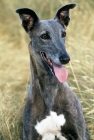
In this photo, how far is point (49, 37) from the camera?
7.71m

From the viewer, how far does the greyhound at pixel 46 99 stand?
25.7 feet

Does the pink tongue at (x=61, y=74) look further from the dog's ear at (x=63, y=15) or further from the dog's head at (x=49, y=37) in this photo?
the dog's ear at (x=63, y=15)

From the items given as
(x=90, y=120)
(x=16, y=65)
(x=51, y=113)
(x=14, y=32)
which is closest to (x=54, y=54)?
(x=51, y=113)

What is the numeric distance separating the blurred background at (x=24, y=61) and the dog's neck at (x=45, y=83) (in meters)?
0.75

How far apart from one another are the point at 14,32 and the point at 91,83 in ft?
10.0

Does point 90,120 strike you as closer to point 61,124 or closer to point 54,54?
point 61,124

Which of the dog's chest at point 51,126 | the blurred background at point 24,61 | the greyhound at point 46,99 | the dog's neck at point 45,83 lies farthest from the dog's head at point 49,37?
the blurred background at point 24,61

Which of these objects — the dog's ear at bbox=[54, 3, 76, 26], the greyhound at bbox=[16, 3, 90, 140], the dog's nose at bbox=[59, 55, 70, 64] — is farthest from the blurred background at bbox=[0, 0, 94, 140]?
the dog's nose at bbox=[59, 55, 70, 64]

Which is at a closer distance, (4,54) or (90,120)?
(90,120)

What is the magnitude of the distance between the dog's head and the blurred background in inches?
44.6

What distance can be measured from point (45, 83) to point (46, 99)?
0.68ft

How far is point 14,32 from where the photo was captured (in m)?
12.3

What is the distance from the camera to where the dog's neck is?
7.96m

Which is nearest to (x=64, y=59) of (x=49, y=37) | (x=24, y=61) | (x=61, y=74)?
(x=61, y=74)
